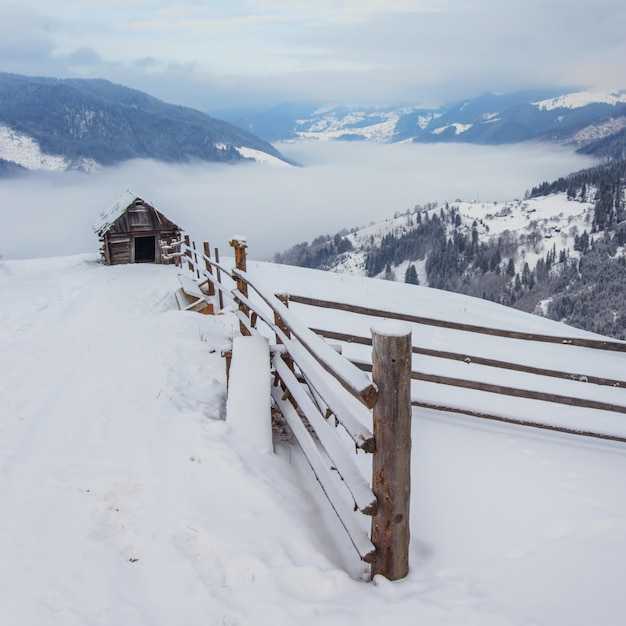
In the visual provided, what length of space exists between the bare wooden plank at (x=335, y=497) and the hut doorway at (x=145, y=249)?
2209 cm

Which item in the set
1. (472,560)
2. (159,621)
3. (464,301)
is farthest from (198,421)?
(464,301)

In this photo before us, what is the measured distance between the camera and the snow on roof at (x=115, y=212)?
22203 mm

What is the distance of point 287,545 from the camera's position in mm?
2945

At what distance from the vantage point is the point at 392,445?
8.29ft

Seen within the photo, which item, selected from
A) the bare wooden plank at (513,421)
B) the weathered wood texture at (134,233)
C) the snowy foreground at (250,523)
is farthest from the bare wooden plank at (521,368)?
the weathered wood texture at (134,233)

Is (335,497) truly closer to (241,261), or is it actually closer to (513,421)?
(513,421)

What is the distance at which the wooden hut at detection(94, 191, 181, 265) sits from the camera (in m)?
22.3

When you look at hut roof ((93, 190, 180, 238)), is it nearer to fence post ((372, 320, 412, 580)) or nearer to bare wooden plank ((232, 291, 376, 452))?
bare wooden plank ((232, 291, 376, 452))

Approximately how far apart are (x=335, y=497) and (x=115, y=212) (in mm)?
23115

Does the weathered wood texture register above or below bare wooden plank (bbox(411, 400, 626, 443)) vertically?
above

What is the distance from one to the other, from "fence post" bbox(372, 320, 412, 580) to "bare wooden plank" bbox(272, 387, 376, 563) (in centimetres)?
7

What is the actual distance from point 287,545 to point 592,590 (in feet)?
5.73

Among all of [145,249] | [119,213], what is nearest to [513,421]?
[119,213]

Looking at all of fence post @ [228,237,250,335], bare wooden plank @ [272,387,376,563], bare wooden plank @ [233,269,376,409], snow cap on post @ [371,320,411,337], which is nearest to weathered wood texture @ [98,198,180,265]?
fence post @ [228,237,250,335]
